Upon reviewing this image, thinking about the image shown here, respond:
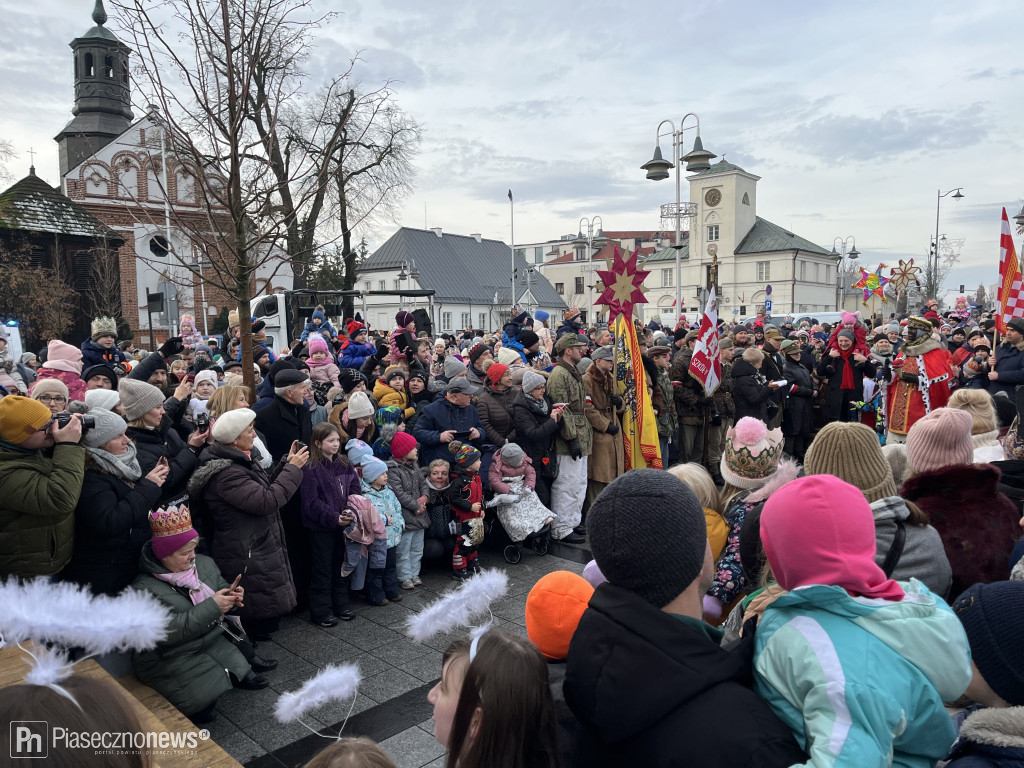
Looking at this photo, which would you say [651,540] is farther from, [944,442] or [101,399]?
[101,399]

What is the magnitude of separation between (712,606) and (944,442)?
169cm

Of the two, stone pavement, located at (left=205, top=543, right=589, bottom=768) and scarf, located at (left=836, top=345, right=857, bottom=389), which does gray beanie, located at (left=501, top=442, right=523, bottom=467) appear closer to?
stone pavement, located at (left=205, top=543, right=589, bottom=768)

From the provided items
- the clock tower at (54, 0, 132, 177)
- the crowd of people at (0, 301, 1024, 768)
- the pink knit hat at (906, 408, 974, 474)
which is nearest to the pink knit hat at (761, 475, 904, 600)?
the crowd of people at (0, 301, 1024, 768)

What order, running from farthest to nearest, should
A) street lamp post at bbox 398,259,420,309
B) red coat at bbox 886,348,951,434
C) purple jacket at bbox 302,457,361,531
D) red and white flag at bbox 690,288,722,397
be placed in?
street lamp post at bbox 398,259,420,309 → red and white flag at bbox 690,288,722,397 → red coat at bbox 886,348,951,434 → purple jacket at bbox 302,457,361,531

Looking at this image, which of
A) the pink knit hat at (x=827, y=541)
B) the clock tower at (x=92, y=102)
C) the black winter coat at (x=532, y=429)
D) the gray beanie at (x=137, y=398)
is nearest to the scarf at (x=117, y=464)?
the gray beanie at (x=137, y=398)

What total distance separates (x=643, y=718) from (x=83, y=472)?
336 cm

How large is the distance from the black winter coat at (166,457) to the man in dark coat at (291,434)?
3.48 ft

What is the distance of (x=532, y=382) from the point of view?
7.18 m

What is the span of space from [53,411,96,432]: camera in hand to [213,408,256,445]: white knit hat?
88 centimetres

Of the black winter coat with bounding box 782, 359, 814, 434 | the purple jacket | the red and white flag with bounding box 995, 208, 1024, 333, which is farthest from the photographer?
the black winter coat with bounding box 782, 359, 814, 434

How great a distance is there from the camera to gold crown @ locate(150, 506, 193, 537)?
3.83 metres

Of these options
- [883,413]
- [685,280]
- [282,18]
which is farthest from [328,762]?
[685,280]

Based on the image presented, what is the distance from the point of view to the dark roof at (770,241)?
7069 centimetres

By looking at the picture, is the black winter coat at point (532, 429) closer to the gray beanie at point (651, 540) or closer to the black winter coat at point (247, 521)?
the black winter coat at point (247, 521)
